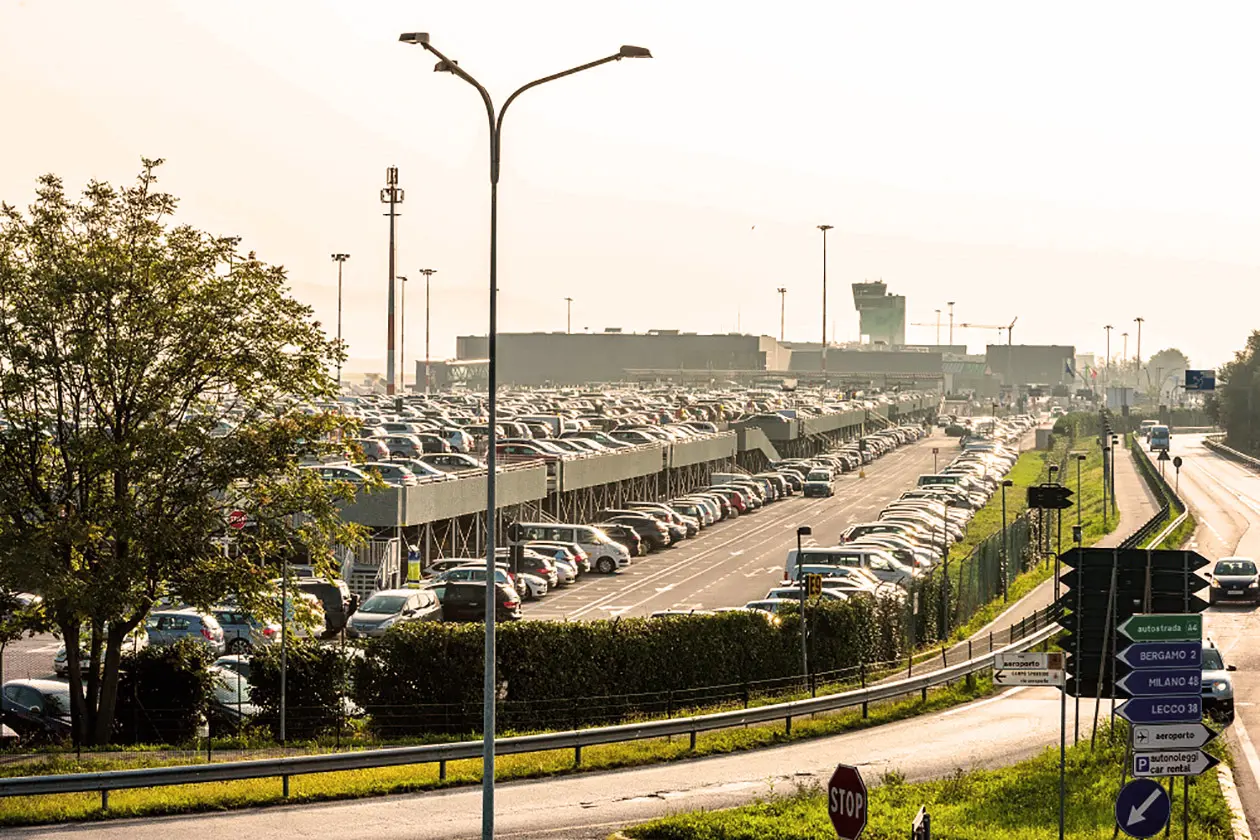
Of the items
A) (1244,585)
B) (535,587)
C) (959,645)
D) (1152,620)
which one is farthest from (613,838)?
(1244,585)

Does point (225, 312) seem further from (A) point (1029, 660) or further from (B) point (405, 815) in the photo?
(A) point (1029, 660)

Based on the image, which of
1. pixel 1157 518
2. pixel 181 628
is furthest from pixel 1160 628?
pixel 1157 518

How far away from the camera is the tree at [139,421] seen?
28.9m

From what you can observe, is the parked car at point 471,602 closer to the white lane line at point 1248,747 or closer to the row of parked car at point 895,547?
the row of parked car at point 895,547

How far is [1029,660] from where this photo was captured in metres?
21.1

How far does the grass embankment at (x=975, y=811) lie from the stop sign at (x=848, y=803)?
217 inches

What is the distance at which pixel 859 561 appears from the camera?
53.1m

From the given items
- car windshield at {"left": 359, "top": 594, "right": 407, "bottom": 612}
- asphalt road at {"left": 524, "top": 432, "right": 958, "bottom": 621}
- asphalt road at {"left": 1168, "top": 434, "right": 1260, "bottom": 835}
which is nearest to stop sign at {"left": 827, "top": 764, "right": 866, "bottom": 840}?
asphalt road at {"left": 1168, "top": 434, "right": 1260, "bottom": 835}

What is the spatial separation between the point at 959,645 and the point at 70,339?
24.3 m

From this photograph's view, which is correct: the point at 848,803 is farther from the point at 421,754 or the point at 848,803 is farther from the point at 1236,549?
the point at 1236,549

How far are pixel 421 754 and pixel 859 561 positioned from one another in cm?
2843

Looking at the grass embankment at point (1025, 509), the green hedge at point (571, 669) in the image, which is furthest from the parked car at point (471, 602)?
the grass embankment at point (1025, 509)

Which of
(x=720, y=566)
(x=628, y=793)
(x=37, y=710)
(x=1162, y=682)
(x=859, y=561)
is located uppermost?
(x=1162, y=682)

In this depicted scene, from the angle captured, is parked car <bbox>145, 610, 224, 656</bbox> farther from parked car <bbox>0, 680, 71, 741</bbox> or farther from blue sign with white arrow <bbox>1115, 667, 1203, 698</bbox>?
blue sign with white arrow <bbox>1115, 667, 1203, 698</bbox>
